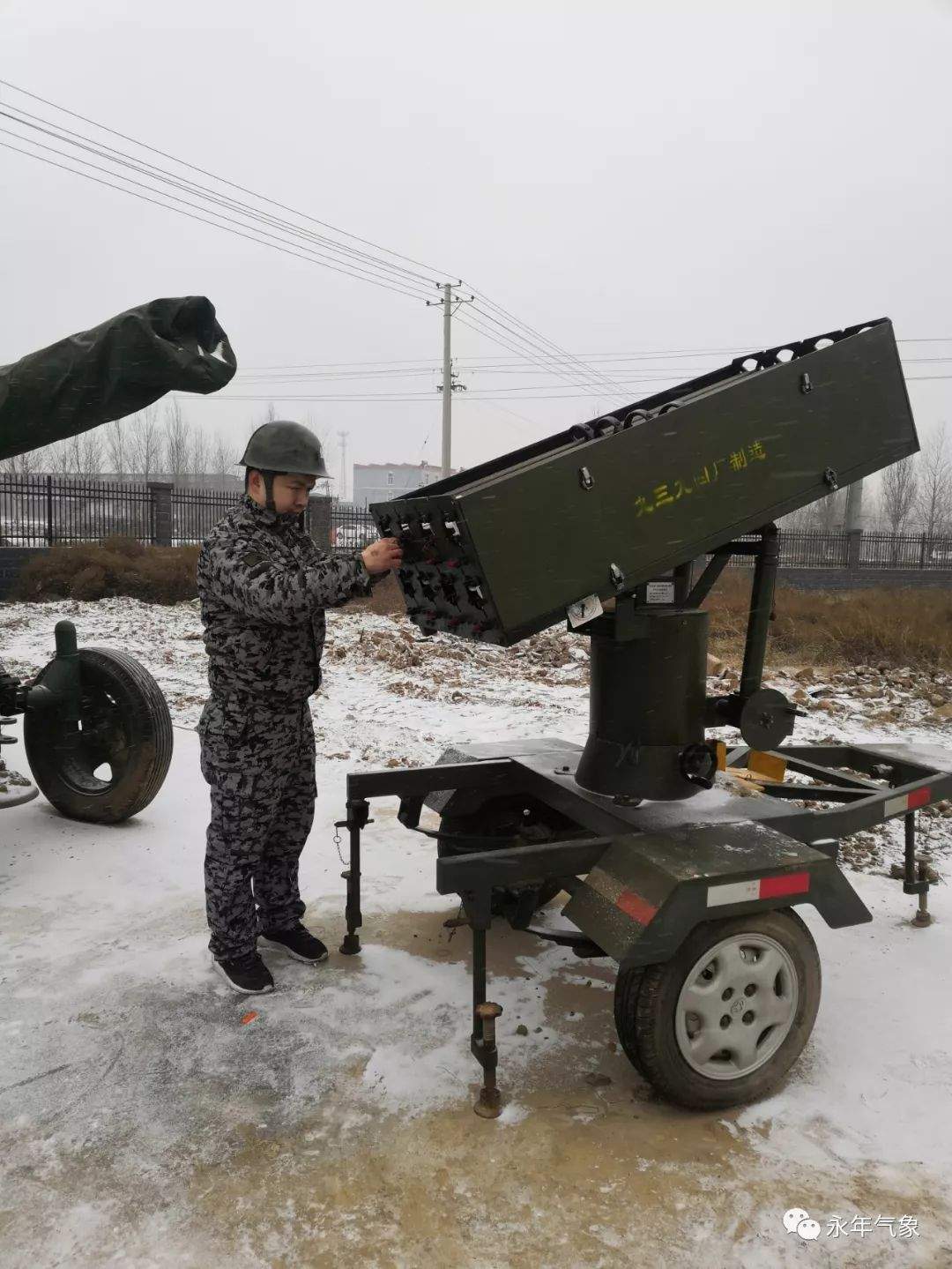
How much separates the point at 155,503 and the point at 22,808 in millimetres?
16490

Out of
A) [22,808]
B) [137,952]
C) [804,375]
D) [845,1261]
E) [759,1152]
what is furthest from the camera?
[22,808]

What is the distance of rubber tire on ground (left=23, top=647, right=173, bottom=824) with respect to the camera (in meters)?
4.76

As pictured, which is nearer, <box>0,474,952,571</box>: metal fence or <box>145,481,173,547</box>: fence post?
<box>0,474,952,571</box>: metal fence

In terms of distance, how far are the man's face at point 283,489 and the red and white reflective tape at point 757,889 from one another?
186 cm

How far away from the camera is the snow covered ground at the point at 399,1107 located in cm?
217

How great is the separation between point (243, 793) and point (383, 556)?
Answer: 41.0 inches

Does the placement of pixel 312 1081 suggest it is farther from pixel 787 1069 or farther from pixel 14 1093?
pixel 787 1069

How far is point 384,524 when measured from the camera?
2936 mm

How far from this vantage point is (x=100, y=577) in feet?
49.4

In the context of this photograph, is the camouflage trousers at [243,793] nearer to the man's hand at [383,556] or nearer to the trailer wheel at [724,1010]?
the man's hand at [383,556]

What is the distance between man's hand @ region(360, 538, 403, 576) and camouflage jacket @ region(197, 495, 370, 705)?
0.05 metres

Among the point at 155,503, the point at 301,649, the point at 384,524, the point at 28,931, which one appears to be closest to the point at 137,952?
the point at 28,931

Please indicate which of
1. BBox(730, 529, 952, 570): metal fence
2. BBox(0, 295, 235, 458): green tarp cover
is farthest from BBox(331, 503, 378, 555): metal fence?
BBox(0, 295, 235, 458): green tarp cover

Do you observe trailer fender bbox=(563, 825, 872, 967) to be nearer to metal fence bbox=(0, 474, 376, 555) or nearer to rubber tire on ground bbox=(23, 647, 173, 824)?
rubber tire on ground bbox=(23, 647, 173, 824)
